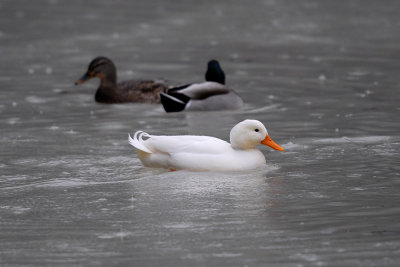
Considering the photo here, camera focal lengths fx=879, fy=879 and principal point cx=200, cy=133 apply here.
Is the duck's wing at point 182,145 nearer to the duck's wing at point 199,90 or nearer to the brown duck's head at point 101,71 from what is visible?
the duck's wing at point 199,90

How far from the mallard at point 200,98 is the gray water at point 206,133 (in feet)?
0.73

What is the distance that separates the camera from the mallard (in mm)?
12219

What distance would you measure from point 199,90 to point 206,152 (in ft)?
13.7

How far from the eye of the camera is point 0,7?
2183cm

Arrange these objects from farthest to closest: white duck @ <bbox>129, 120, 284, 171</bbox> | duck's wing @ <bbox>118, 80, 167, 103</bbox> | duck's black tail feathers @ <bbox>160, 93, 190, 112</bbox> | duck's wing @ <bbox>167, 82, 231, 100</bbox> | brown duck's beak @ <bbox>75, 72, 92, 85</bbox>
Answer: brown duck's beak @ <bbox>75, 72, 92, 85</bbox>, duck's wing @ <bbox>118, 80, 167, 103</bbox>, duck's wing @ <bbox>167, 82, 231, 100</bbox>, duck's black tail feathers @ <bbox>160, 93, 190, 112</bbox>, white duck @ <bbox>129, 120, 284, 171</bbox>

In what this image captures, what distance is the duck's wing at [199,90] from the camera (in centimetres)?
1234

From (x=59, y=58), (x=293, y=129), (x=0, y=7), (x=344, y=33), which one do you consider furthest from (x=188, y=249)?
(x=0, y=7)

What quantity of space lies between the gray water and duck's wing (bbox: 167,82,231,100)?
1.23 feet

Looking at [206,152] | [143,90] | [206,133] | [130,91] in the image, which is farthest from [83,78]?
[206,152]

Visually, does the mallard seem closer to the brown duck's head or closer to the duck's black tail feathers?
the duck's black tail feathers

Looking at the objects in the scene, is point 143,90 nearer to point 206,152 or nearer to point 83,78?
point 83,78

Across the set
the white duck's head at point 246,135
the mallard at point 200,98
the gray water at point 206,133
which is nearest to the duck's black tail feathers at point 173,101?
the mallard at point 200,98

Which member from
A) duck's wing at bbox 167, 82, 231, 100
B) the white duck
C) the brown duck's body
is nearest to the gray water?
the white duck

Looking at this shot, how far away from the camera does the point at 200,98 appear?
12.5 meters
